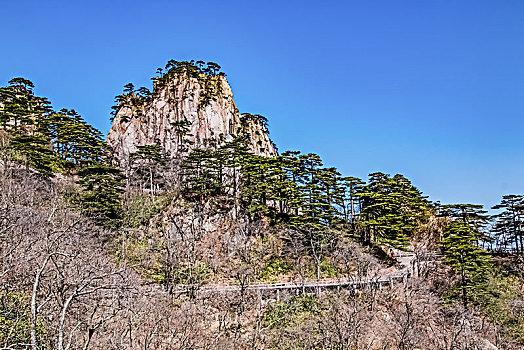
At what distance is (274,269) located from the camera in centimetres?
2911

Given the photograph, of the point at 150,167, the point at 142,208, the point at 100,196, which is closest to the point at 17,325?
the point at 100,196

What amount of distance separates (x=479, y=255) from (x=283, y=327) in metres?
17.8

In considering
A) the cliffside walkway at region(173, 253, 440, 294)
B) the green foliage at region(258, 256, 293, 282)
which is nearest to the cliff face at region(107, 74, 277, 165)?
the green foliage at region(258, 256, 293, 282)

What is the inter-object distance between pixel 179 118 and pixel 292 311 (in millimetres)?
28743

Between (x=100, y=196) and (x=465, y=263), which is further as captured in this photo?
(x=100, y=196)

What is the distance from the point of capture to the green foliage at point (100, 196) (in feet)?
97.3

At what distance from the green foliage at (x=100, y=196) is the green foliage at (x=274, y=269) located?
39.1ft

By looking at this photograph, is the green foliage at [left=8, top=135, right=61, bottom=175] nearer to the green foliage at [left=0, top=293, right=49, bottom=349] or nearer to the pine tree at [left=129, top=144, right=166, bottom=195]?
the pine tree at [left=129, top=144, right=166, bottom=195]

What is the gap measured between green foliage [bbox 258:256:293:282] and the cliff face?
18.0 meters

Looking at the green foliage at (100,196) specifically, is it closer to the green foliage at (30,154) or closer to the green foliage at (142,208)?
the green foliage at (142,208)

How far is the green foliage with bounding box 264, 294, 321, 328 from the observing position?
2375cm

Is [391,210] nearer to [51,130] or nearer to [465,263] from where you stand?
[465,263]

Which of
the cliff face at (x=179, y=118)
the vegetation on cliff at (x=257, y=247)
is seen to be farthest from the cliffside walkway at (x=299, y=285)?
the cliff face at (x=179, y=118)

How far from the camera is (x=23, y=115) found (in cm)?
3734
